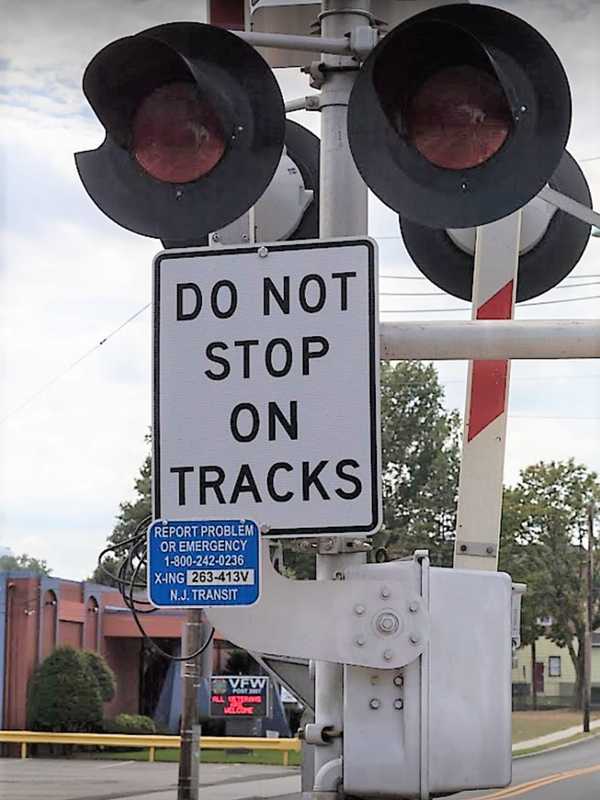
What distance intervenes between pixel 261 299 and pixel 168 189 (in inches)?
15.5

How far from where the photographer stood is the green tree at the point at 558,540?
51875mm

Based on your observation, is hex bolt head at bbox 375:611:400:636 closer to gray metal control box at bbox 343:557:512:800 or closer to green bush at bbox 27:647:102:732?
gray metal control box at bbox 343:557:512:800

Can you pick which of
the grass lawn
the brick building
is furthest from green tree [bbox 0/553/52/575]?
the grass lawn

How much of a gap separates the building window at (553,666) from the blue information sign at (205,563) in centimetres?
5865

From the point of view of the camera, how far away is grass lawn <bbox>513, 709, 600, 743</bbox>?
47806 millimetres

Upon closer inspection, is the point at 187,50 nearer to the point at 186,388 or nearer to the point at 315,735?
the point at 186,388

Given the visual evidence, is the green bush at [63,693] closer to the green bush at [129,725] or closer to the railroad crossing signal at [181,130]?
the green bush at [129,725]

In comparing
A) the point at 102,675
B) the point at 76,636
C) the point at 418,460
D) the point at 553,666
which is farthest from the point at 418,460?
the point at 102,675

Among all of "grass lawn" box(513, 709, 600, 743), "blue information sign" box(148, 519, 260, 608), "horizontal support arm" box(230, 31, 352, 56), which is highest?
"horizontal support arm" box(230, 31, 352, 56)

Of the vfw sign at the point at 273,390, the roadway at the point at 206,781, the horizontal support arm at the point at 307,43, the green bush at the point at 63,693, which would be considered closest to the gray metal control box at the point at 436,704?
the vfw sign at the point at 273,390

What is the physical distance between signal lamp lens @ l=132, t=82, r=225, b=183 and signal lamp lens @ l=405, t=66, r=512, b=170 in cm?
44

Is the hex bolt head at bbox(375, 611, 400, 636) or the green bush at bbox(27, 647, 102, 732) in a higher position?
the hex bolt head at bbox(375, 611, 400, 636)

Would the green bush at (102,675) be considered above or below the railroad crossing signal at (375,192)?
below

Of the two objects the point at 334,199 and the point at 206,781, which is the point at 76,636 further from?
the point at 334,199
